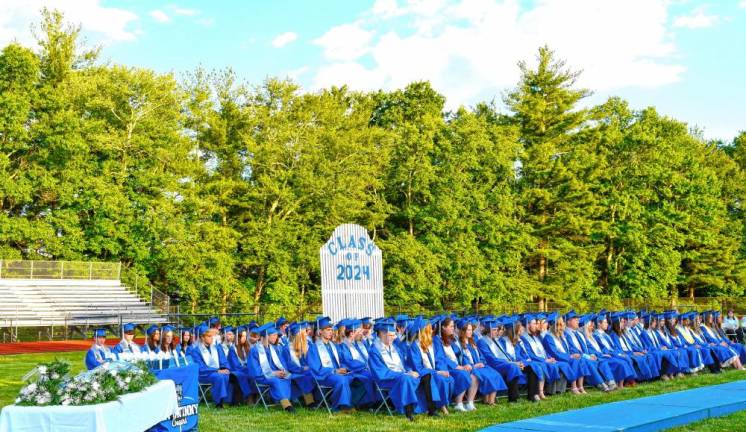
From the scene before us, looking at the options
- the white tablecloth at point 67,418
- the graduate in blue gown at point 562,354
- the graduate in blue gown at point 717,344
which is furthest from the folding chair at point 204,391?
the graduate in blue gown at point 717,344

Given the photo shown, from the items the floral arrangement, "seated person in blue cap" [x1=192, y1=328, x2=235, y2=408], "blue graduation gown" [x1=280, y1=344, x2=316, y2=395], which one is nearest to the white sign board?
"seated person in blue cap" [x1=192, y1=328, x2=235, y2=408]

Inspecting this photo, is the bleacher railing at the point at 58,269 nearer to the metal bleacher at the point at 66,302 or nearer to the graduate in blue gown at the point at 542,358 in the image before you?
the metal bleacher at the point at 66,302

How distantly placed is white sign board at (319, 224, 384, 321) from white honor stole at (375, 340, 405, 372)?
6089 millimetres

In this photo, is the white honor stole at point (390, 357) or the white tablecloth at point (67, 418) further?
the white honor stole at point (390, 357)

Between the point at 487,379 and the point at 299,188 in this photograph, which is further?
the point at 299,188

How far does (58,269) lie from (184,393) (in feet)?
81.9

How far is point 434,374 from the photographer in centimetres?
1224

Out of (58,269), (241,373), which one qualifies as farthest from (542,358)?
(58,269)

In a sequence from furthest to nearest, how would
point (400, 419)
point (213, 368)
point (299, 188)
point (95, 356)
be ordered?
point (299, 188), point (213, 368), point (95, 356), point (400, 419)

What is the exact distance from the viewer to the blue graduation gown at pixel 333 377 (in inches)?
491

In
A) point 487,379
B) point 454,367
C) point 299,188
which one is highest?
point 299,188

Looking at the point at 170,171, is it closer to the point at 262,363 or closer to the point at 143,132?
the point at 143,132

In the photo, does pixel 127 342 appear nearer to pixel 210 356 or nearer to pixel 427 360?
pixel 210 356

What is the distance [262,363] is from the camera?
525 inches
